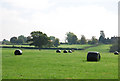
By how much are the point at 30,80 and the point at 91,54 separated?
19.4 metres

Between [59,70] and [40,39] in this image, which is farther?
[40,39]

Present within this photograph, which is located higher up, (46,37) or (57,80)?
(46,37)

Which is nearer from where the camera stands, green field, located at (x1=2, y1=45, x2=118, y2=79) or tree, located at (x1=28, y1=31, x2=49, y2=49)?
green field, located at (x1=2, y1=45, x2=118, y2=79)

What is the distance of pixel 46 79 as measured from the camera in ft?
49.4

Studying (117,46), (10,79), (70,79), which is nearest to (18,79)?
(10,79)

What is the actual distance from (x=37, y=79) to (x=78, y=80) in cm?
277

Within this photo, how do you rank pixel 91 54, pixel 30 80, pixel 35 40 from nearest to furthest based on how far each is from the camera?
pixel 30 80
pixel 91 54
pixel 35 40

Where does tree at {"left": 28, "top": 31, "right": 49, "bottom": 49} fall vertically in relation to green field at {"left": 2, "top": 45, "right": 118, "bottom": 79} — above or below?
above

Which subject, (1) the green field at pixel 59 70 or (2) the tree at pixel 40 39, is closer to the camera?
(1) the green field at pixel 59 70

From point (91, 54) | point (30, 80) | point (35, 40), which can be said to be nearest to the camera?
point (30, 80)

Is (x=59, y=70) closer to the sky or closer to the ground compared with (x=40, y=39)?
closer to the ground

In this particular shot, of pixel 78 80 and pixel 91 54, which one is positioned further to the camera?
pixel 91 54

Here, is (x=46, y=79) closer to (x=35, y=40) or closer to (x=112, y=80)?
(x=112, y=80)

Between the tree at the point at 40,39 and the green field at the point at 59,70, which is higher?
the tree at the point at 40,39
